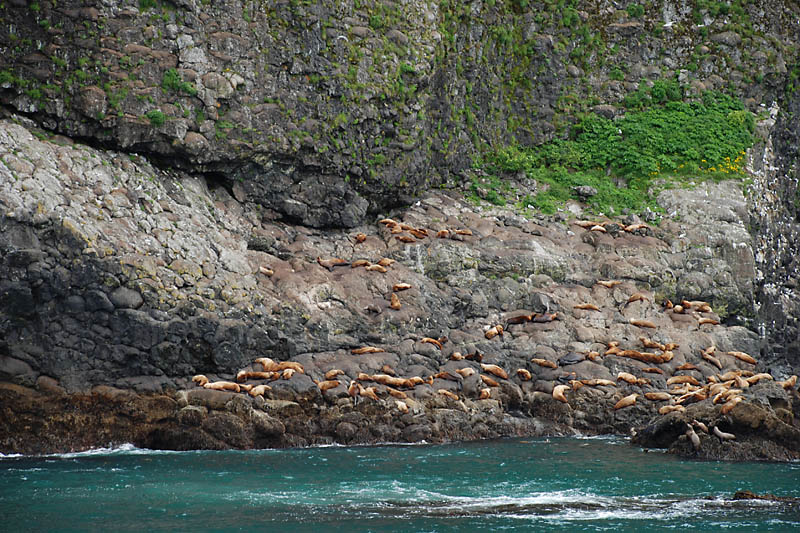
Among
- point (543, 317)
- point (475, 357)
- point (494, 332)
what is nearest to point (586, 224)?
point (543, 317)

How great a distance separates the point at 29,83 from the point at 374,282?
994 centimetres

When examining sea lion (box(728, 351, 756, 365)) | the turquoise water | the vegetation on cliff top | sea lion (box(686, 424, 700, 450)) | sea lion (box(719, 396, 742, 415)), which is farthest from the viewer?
the vegetation on cliff top

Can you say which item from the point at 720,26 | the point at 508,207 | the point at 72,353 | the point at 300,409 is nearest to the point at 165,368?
the point at 72,353

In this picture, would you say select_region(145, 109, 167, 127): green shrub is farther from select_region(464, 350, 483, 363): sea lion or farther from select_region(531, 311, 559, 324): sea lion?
select_region(531, 311, 559, 324): sea lion

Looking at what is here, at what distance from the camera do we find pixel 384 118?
25938mm

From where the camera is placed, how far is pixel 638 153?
30.1 m

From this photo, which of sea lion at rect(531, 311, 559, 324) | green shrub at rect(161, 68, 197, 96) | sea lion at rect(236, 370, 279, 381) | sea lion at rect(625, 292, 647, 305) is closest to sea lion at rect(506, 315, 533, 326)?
sea lion at rect(531, 311, 559, 324)

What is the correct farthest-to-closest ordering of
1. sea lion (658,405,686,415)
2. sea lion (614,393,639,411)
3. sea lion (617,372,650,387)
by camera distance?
1. sea lion (617,372,650,387)
2. sea lion (614,393,639,411)
3. sea lion (658,405,686,415)

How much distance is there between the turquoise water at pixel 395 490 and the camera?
11.5 meters

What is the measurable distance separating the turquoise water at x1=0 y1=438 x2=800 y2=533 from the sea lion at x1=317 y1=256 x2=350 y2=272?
6812mm

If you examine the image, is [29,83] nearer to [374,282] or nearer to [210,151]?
[210,151]

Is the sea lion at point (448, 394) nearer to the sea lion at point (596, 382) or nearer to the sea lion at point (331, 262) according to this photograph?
the sea lion at point (596, 382)

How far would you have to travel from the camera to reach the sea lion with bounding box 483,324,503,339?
22.5 m

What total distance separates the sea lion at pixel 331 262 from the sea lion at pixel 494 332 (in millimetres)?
4284
